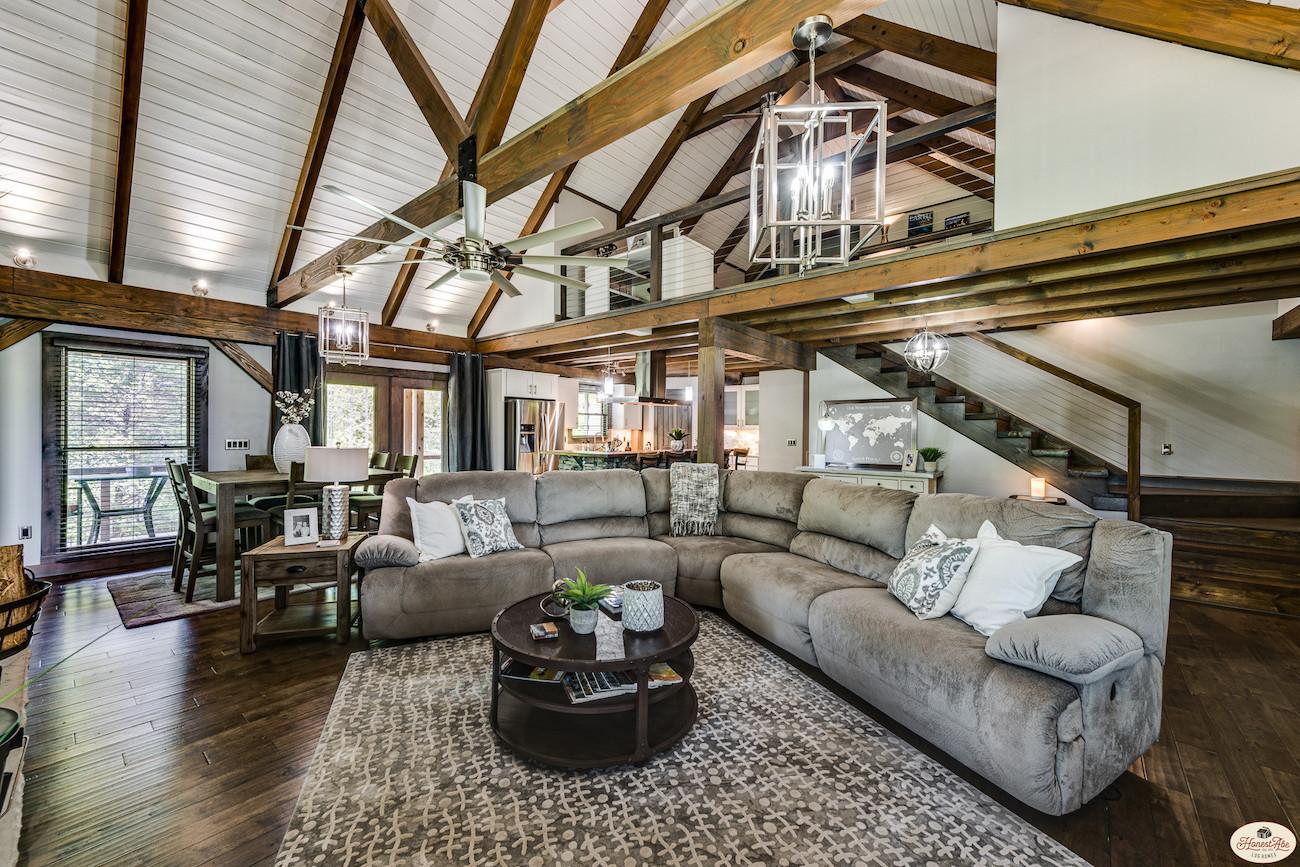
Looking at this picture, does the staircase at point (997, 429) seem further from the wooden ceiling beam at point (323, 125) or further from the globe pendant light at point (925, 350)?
the wooden ceiling beam at point (323, 125)

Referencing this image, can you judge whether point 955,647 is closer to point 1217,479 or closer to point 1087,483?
point 1087,483

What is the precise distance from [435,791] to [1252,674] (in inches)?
167

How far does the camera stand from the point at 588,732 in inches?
87.0

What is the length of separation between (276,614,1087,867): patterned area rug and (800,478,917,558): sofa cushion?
1.00 meters

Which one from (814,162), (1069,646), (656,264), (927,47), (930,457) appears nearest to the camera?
(1069,646)

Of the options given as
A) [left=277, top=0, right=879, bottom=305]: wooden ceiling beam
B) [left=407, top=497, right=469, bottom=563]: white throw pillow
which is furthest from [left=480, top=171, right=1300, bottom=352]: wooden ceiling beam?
[left=407, top=497, right=469, bottom=563]: white throw pillow

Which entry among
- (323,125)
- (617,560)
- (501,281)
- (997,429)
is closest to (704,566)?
(617,560)

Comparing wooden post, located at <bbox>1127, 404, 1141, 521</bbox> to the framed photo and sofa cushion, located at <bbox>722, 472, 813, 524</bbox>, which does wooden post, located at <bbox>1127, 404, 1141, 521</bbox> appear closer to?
→ sofa cushion, located at <bbox>722, 472, 813, 524</bbox>

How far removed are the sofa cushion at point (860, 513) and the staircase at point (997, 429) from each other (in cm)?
364

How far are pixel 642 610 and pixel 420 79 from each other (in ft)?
13.0

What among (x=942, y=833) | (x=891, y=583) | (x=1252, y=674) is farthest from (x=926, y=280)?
(x=942, y=833)

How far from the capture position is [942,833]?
1.73 meters

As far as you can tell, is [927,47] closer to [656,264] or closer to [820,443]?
[656,264]

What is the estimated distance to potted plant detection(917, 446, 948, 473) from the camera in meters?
6.46
